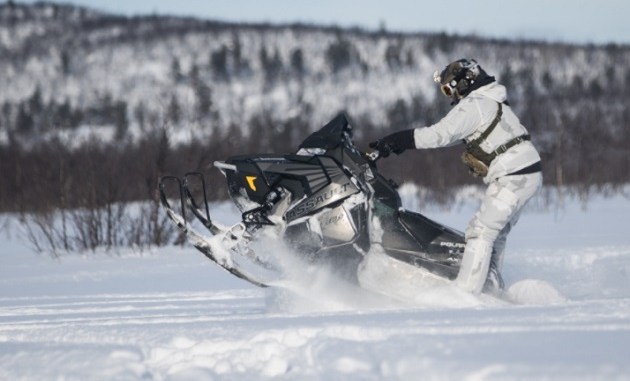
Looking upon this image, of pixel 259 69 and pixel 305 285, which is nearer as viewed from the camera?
pixel 305 285

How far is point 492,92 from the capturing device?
5848mm

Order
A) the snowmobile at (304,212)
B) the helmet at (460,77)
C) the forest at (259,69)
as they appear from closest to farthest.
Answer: the snowmobile at (304,212) → the helmet at (460,77) → the forest at (259,69)

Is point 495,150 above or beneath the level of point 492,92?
beneath

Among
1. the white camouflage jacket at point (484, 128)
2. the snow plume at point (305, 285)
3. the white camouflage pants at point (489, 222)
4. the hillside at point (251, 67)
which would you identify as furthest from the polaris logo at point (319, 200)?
the hillside at point (251, 67)

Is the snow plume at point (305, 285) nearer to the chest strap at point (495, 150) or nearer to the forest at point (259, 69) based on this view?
the chest strap at point (495, 150)

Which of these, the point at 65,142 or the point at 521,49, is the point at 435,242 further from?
the point at 521,49

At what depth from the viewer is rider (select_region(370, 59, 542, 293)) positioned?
5.72 meters

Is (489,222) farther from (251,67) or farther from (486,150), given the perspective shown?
(251,67)

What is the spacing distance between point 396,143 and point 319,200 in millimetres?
671

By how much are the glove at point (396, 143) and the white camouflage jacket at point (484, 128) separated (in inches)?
1.7

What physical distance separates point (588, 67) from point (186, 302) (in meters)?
84.7

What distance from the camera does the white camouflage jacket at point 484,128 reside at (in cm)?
572

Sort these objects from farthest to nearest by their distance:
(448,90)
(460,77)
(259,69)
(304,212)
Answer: (259,69) → (448,90) → (460,77) → (304,212)

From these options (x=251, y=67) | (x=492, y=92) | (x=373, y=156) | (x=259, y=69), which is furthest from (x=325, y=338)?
(x=251, y=67)
